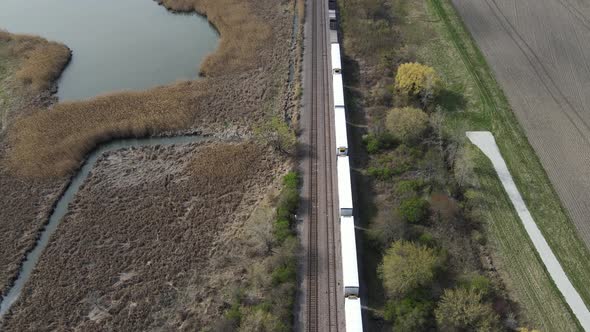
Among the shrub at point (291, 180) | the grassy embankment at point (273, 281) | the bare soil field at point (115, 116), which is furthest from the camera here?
the bare soil field at point (115, 116)

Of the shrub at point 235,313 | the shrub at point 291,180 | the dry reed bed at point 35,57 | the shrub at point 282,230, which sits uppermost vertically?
the dry reed bed at point 35,57

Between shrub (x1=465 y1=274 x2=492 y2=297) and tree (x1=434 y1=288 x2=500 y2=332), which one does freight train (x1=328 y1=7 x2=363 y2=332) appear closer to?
tree (x1=434 y1=288 x2=500 y2=332)

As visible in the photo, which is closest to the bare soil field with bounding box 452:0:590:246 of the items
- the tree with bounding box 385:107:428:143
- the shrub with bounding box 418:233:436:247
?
the tree with bounding box 385:107:428:143

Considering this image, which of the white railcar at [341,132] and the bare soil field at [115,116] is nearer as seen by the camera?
the bare soil field at [115,116]

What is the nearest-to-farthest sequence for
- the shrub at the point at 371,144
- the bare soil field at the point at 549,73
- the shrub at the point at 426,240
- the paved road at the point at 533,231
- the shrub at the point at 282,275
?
the paved road at the point at 533,231 < the shrub at the point at 282,275 < the shrub at the point at 426,240 < the bare soil field at the point at 549,73 < the shrub at the point at 371,144

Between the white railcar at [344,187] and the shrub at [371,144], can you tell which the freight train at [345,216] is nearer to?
the white railcar at [344,187]

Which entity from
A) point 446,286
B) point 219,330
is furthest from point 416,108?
point 219,330

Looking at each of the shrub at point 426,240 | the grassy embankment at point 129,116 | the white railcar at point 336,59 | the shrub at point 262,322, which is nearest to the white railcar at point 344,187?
the shrub at point 426,240
